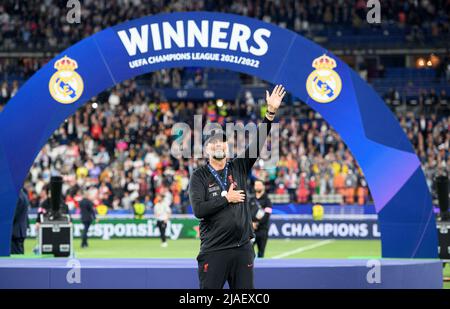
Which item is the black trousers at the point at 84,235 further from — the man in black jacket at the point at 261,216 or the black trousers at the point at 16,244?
the man in black jacket at the point at 261,216

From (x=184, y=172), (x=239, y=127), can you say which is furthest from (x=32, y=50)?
(x=239, y=127)

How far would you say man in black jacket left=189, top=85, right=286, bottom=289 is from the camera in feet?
32.1

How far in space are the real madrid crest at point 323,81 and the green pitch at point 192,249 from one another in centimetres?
819

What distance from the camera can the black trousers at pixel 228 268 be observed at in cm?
979

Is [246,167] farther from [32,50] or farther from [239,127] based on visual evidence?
[32,50]

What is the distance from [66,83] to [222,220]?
762 centimetres

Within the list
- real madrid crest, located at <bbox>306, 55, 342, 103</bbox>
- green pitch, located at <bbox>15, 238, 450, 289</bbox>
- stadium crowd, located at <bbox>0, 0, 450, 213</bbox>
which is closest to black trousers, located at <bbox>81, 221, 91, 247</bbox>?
green pitch, located at <bbox>15, 238, 450, 289</bbox>

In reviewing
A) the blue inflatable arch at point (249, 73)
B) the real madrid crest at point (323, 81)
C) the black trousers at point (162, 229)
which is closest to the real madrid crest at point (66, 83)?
the blue inflatable arch at point (249, 73)

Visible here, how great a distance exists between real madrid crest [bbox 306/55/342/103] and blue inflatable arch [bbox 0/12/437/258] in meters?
0.02

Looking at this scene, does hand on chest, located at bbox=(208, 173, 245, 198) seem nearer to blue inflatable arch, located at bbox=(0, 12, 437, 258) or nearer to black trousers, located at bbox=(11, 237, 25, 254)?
blue inflatable arch, located at bbox=(0, 12, 437, 258)

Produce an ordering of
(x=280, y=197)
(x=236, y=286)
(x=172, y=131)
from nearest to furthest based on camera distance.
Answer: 1. (x=236, y=286)
2. (x=280, y=197)
3. (x=172, y=131)

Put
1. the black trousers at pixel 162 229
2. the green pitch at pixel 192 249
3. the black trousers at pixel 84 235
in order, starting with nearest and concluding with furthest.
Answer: the green pitch at pixel 192 249, the black trousers at pixel 84 235, the black trousers at pixel 162 229

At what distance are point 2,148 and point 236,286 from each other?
8173mm

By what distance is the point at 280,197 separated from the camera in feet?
111
